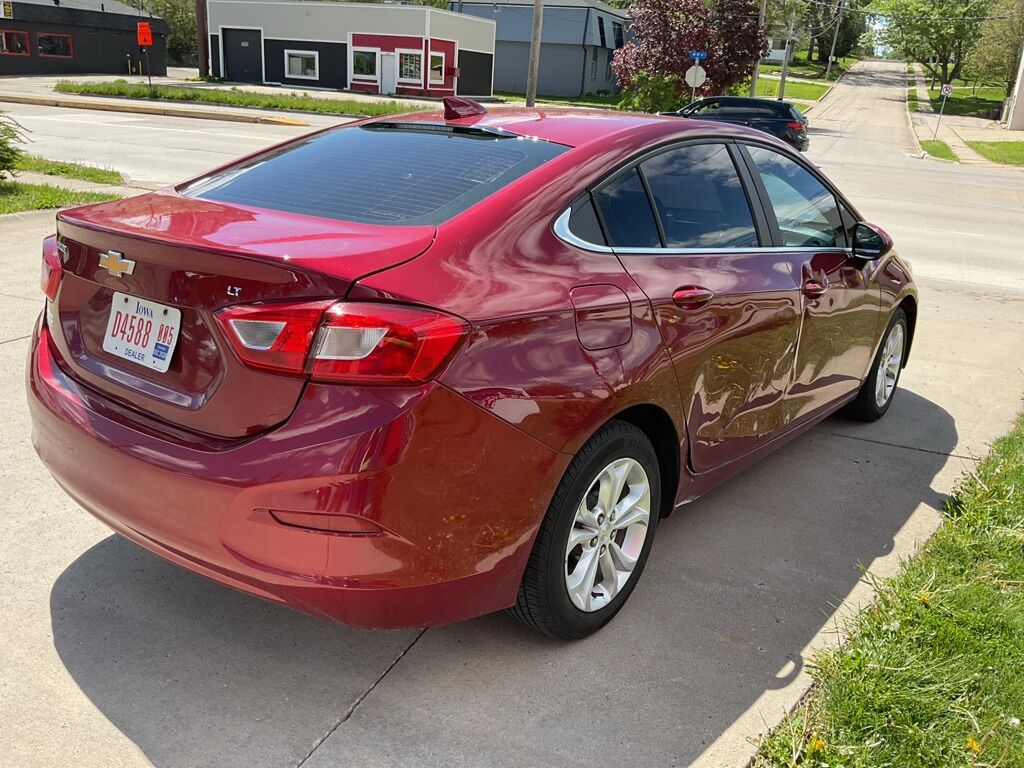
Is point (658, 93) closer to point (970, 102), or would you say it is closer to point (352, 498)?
point (352, 498)

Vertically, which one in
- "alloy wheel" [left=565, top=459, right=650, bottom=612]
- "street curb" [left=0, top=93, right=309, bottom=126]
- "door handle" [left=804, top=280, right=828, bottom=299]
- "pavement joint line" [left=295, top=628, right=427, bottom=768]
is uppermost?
"door handle" [left=804, top=280, right=828, bottom=299]

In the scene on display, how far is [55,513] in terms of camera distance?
3.71 meters

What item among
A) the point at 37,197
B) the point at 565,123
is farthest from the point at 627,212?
the point at 37,197

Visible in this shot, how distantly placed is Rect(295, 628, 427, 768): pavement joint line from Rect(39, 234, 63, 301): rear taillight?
1.59 m

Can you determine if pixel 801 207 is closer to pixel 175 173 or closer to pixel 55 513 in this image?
pixel 55 513

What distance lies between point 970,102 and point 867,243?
236ft

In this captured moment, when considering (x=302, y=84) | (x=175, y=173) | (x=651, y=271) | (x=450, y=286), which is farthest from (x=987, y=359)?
(x=302, y=84)

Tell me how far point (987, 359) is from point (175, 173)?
11321 millimetres

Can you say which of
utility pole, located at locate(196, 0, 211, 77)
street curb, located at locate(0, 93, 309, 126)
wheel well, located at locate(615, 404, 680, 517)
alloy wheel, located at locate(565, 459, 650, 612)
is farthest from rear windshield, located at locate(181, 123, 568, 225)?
utility pole, located at locate(196, 0, 211, 77)

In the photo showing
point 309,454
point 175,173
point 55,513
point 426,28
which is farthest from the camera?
point 426,28

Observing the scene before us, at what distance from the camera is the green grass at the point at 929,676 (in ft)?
8.43

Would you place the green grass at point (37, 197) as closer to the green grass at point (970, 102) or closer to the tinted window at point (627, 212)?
the tinted window at point (627, 212)

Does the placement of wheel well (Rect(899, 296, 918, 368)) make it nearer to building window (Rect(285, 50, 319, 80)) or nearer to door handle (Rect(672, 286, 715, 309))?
door handle (Rect(672, 286, 715, 309))

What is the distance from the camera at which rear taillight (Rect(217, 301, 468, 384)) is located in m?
2.33
